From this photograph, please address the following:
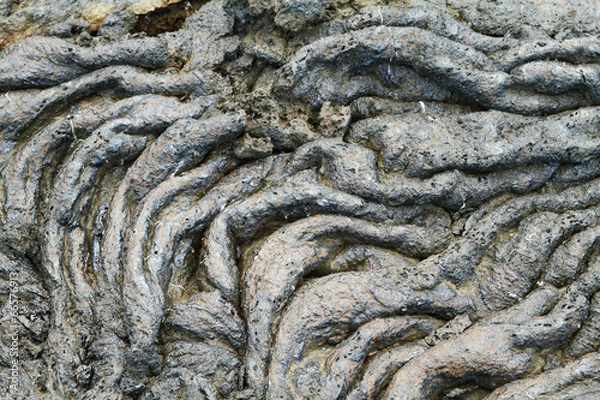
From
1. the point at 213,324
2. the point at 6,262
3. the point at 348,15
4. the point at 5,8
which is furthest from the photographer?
the point at 5,8

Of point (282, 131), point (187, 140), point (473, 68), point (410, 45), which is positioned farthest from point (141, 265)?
point (473, 68)

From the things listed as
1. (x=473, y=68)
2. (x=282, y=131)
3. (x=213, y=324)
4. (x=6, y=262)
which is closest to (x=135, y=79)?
(x=282, y=131)

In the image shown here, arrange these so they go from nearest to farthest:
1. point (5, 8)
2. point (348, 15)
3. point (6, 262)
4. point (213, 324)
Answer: point (213, 324) < point (6, 262) < point (348, 15) < point (5, 8)

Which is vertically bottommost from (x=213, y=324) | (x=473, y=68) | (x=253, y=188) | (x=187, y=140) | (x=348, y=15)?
(x=213, y=324)

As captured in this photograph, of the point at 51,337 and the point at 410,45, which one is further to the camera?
the point at 410,45

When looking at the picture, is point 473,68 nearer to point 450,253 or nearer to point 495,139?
point 495,139

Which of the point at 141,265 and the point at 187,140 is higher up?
the point at 187,140
